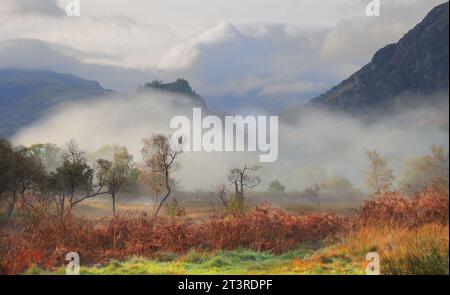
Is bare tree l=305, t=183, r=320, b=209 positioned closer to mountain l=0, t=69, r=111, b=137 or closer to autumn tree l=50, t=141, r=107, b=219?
autumn tree l=50, t=141, r=107, b=219

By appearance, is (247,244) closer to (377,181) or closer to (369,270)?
(369,270)

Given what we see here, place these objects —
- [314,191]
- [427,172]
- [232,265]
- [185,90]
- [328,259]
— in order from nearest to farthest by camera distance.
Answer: [328,259] → [232,265] → [427,172] → [314,191] → [185,90]

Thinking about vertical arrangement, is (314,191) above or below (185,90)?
below

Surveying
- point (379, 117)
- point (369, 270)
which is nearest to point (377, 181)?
point (379, 117)

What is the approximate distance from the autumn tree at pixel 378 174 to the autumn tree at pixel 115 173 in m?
9.68

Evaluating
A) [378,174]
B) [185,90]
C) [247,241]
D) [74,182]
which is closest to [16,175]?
[74,182]

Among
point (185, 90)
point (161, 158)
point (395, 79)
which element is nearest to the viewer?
point (161, 158)

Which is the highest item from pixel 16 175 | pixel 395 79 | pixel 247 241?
pixel 395 79

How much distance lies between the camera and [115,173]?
75.3ft

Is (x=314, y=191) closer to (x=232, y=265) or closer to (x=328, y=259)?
(x=328, y=259)

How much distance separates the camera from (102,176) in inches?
894

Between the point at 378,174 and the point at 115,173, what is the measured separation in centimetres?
1048

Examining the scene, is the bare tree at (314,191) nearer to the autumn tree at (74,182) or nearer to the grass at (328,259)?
the grass at (328,259)

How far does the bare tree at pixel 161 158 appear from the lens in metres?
22.2
